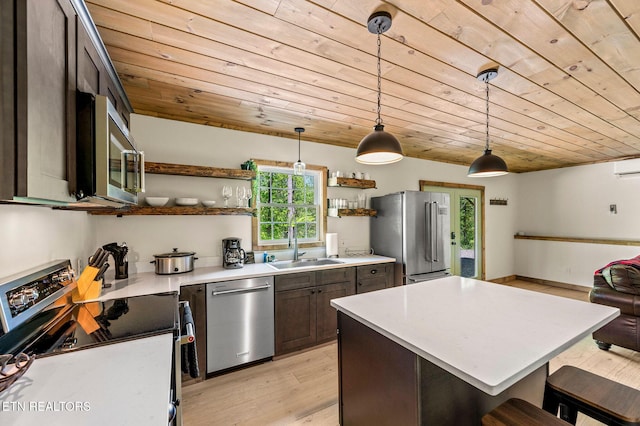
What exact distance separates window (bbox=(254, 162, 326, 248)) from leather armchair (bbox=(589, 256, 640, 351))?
3.13 meters

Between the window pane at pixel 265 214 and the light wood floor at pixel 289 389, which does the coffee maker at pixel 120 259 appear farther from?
the window pane at pixel 265 214

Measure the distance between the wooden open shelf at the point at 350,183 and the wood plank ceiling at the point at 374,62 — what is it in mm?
681

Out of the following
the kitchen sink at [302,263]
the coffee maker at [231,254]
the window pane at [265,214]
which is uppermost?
the window pane at [265,214]

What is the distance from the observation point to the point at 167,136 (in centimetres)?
287

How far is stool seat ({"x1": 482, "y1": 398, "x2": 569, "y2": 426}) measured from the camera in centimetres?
108

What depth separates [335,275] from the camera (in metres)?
3.08

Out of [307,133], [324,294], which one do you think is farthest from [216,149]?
[324,294]

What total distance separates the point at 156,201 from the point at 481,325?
2.72m

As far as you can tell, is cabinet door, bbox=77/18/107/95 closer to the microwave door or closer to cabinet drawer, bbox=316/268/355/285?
the microwave door

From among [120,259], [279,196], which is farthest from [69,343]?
[279,196]

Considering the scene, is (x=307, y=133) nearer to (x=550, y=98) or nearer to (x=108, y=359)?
(x=550, y=98)

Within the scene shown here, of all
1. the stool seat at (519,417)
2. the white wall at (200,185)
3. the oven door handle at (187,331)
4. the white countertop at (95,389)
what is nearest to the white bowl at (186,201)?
the white wall at (200,185)

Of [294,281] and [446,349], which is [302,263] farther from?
[446,349]

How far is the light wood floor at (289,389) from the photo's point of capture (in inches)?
77.8
